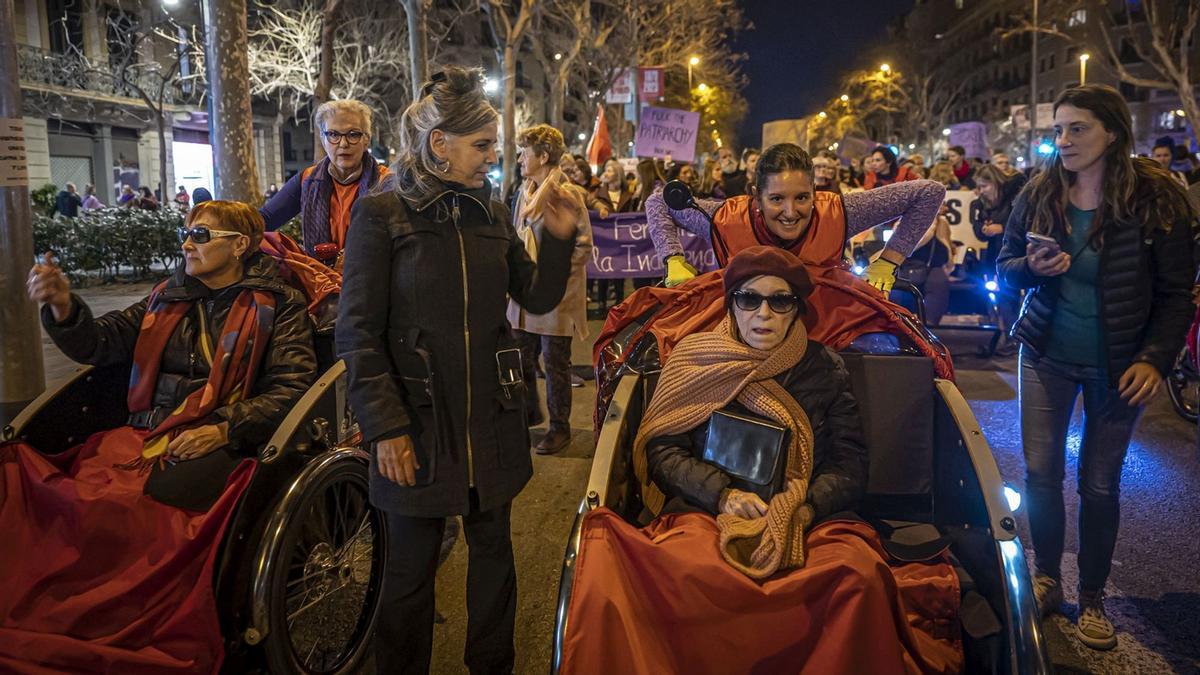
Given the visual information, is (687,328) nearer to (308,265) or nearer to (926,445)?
(926,445)

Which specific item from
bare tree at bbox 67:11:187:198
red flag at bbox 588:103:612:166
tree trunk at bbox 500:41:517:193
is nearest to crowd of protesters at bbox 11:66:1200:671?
red flag at bbox 588:103:612:166

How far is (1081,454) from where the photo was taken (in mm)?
3492

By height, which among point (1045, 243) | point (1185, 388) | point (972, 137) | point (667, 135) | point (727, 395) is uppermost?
point (972, 137)

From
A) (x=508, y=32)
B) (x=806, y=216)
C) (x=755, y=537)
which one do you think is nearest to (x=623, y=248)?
(x=806, y=216)

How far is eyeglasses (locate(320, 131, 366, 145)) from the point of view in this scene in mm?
4238

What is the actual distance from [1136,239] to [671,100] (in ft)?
156

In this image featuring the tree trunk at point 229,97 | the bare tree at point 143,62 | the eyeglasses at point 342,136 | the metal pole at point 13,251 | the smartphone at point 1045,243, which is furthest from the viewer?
the bare tree at point 143,62

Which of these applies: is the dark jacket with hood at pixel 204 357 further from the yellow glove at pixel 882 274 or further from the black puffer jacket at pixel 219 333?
the yellow glove at pixel 882 274

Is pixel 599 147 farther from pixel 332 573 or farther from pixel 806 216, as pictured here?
pixel 332 573

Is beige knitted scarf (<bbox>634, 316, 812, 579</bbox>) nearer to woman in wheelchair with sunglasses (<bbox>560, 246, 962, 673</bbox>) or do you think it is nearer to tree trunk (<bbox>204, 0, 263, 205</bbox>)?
woman in wheelchair with sunglasses (<bbox>560, 246, 962, 673</bbox>)

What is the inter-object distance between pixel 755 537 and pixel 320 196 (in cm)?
300

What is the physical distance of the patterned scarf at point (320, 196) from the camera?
441cm

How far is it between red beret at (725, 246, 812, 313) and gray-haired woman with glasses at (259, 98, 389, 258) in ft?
7.15

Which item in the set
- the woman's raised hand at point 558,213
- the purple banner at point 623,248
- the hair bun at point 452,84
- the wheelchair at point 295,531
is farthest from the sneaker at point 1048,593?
the purple banner at point 623,248
